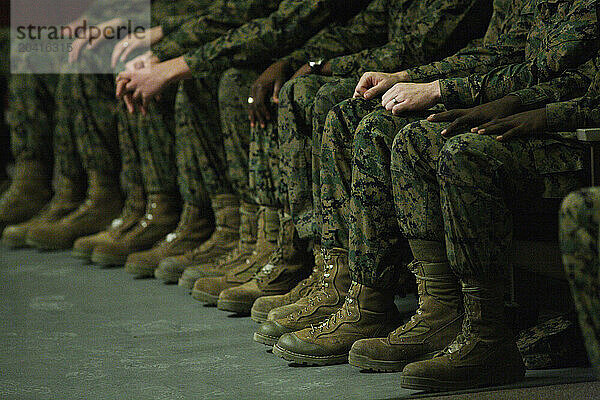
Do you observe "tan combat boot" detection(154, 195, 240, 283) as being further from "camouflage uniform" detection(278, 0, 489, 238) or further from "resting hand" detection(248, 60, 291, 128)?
"camouflage uniform" detection(278, 0, 489, 238)

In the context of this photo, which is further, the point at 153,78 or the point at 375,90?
the point at 153,78

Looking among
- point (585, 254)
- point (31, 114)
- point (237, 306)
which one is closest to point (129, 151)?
point (31, 114)

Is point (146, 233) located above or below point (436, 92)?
below

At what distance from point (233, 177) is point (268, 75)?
0.36m

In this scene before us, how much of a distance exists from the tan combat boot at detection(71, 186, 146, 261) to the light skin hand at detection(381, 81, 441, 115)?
159 cm

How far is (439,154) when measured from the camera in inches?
65.9

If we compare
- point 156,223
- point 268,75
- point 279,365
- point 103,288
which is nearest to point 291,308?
point 279,365

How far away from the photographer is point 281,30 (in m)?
2.64

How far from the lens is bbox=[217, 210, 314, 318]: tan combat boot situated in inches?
93.1

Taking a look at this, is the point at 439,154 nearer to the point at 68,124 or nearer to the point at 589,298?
the point at 589,298

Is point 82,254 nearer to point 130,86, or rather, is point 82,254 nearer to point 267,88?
point 130,86

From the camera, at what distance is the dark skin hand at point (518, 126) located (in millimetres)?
1646

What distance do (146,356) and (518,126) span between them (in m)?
0.88

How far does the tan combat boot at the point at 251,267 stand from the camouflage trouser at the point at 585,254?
136 centimetres
